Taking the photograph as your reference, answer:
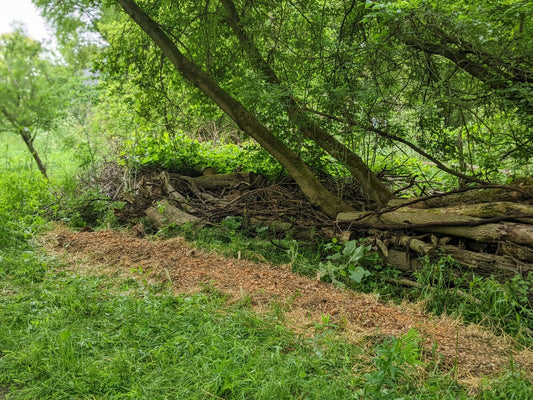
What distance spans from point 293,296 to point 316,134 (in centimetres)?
318

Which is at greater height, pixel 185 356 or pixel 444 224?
pixel 444 224

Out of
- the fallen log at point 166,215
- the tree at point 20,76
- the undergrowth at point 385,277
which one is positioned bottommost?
the undergrowth at point 385,277

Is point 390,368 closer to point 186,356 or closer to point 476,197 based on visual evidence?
point 186,356

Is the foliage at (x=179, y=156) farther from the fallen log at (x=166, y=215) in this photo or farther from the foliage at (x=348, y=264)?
the foliage at (x=348, y=264)

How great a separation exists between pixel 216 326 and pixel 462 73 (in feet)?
15.7

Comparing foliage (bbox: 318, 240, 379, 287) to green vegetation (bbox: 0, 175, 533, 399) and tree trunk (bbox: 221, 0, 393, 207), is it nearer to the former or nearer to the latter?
tree trunk (bbox: 221, 0, 393, 207)

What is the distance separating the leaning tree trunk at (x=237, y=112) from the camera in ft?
19.6

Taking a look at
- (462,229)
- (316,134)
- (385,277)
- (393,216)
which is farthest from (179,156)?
(462,229)

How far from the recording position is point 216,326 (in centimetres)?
342

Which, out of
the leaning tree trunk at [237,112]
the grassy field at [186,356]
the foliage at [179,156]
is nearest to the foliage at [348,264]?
the leaning tree trunk at [237,112]

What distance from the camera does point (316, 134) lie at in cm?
654

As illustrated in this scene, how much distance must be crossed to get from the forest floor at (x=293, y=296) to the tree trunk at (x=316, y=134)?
6.43ft

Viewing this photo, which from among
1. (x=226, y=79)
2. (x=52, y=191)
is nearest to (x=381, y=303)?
(x=226, y=79)

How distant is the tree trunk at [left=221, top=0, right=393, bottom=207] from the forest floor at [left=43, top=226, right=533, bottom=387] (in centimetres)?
196
